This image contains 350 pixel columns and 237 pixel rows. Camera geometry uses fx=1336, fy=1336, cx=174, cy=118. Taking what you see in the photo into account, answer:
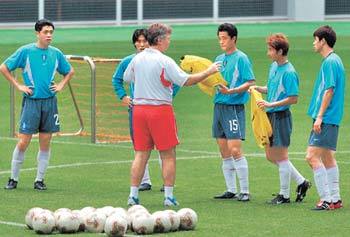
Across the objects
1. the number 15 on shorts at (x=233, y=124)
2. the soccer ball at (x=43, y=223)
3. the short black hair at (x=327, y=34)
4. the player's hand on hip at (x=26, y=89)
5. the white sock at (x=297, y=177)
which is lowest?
the soccer ball at (x=43, y=223)

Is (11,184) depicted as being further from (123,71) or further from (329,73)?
(329,73)

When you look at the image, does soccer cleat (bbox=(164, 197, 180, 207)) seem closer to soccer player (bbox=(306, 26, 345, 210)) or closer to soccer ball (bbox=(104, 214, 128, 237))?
soccer player (bbox=(306, 26, 345, 210))

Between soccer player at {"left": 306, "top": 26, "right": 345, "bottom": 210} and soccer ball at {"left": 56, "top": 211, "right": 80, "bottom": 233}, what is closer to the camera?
soccer ball at {"left": 56, "top": 211, "right": 80, "bottom": 233}

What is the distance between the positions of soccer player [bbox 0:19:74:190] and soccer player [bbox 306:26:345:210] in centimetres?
381

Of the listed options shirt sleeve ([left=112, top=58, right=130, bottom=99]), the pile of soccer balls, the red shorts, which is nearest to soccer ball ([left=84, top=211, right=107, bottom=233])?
the pile of soccer balls

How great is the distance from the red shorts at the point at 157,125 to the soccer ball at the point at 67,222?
2.28m

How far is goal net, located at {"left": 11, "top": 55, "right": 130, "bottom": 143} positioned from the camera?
23.0m

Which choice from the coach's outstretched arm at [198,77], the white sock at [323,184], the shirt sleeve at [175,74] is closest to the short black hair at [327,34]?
the coach's outstretched arm at [198,77]

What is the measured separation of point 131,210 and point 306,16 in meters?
32.1

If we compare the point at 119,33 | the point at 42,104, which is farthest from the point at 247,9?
the point at 42,104

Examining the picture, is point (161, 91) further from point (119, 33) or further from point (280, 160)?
point (119, 33)

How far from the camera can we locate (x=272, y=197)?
54.0ft

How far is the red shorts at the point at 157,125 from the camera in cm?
1561

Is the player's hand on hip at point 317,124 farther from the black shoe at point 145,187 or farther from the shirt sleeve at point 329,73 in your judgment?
the black shoe at point 145,187
